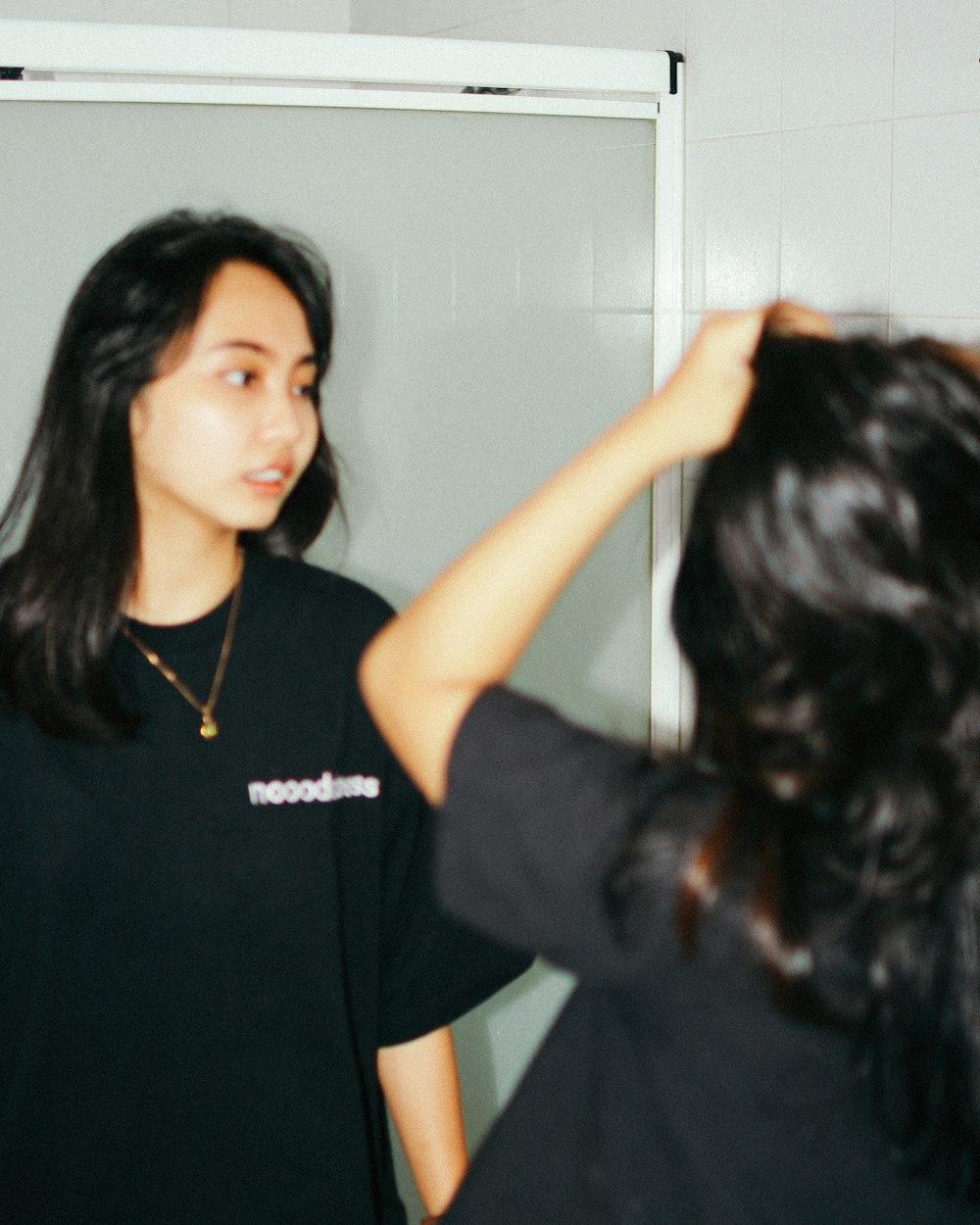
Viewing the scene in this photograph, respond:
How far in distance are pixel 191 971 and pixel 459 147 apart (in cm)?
98

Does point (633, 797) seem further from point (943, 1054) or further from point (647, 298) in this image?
point (647, 298)

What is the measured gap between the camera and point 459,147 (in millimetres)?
1427

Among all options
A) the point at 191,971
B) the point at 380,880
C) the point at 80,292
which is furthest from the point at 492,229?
the point at 191,971

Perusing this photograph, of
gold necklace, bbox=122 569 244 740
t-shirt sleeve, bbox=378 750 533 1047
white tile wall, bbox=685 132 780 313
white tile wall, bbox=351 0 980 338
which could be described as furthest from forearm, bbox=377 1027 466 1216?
white tile wall, bbox=685 132 780 313

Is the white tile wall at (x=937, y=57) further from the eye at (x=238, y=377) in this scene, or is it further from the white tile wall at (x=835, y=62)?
the eye at (x=238, y=377)

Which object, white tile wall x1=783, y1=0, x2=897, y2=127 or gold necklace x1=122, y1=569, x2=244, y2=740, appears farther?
white tile wall x1=783, y1=0, x2=897, y2=127

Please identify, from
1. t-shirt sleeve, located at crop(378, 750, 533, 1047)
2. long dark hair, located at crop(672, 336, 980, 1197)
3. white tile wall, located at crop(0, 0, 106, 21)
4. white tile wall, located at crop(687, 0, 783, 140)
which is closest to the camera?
long dark hair, located at crop(672, 336, 980, 1197)

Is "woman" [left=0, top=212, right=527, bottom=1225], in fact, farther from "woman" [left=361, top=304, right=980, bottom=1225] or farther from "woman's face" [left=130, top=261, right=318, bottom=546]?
"woman" [left=361, top=304, right=980, bottom=1225]

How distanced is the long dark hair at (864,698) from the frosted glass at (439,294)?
3.12 feet

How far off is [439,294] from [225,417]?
2.10 feet

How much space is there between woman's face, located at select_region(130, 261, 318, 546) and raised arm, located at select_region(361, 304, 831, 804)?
1.20ft

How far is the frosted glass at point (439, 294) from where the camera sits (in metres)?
1.28

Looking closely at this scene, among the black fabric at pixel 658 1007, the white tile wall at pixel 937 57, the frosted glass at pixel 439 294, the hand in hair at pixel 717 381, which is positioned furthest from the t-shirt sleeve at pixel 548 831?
the white tile wall at pixel 937 57

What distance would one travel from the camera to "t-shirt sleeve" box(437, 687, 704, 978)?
0.50m
